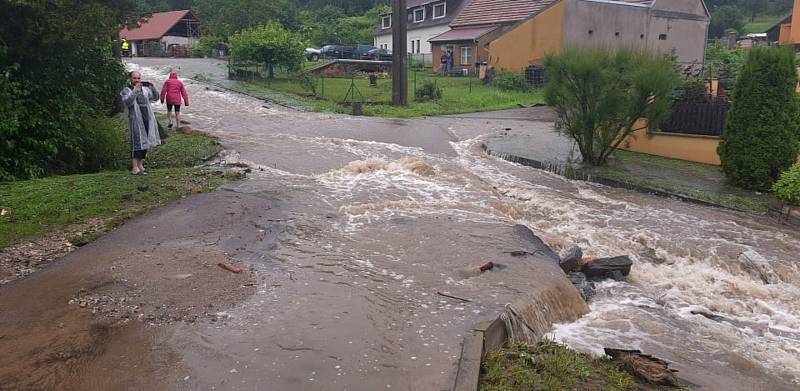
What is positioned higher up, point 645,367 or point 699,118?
point 699,118

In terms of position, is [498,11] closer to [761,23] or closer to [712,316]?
[712,316]

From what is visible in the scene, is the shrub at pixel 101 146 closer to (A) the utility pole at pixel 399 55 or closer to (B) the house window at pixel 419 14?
(A) the utility pole at pixel 399 55

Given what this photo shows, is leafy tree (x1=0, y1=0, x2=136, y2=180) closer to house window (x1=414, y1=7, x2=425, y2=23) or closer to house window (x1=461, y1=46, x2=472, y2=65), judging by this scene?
house window (x1=461, y1=46, x2=472, y2=65)

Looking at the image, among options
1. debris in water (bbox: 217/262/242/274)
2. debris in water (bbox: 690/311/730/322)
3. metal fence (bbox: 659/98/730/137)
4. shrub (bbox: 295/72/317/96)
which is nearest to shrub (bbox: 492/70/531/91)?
shrub (bbox: 295/72/317/96)

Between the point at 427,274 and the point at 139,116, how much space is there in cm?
607

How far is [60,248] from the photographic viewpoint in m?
7.09

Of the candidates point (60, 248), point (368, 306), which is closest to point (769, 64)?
point (368, 306)

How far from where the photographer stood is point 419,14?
5325cm

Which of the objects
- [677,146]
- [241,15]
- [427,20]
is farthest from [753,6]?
[677,146]

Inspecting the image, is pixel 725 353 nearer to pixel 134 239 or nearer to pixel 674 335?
pixel 674 335

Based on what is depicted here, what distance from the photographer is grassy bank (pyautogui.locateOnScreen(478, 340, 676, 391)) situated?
4.43 m

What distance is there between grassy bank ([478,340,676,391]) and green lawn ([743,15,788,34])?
69.5m

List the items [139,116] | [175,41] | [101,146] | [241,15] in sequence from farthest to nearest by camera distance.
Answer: [175,41] < [241,15] < [101,146] < [139,116]

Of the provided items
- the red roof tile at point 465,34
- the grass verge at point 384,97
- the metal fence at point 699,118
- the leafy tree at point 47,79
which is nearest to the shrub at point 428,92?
the grass verge at point 384,97
